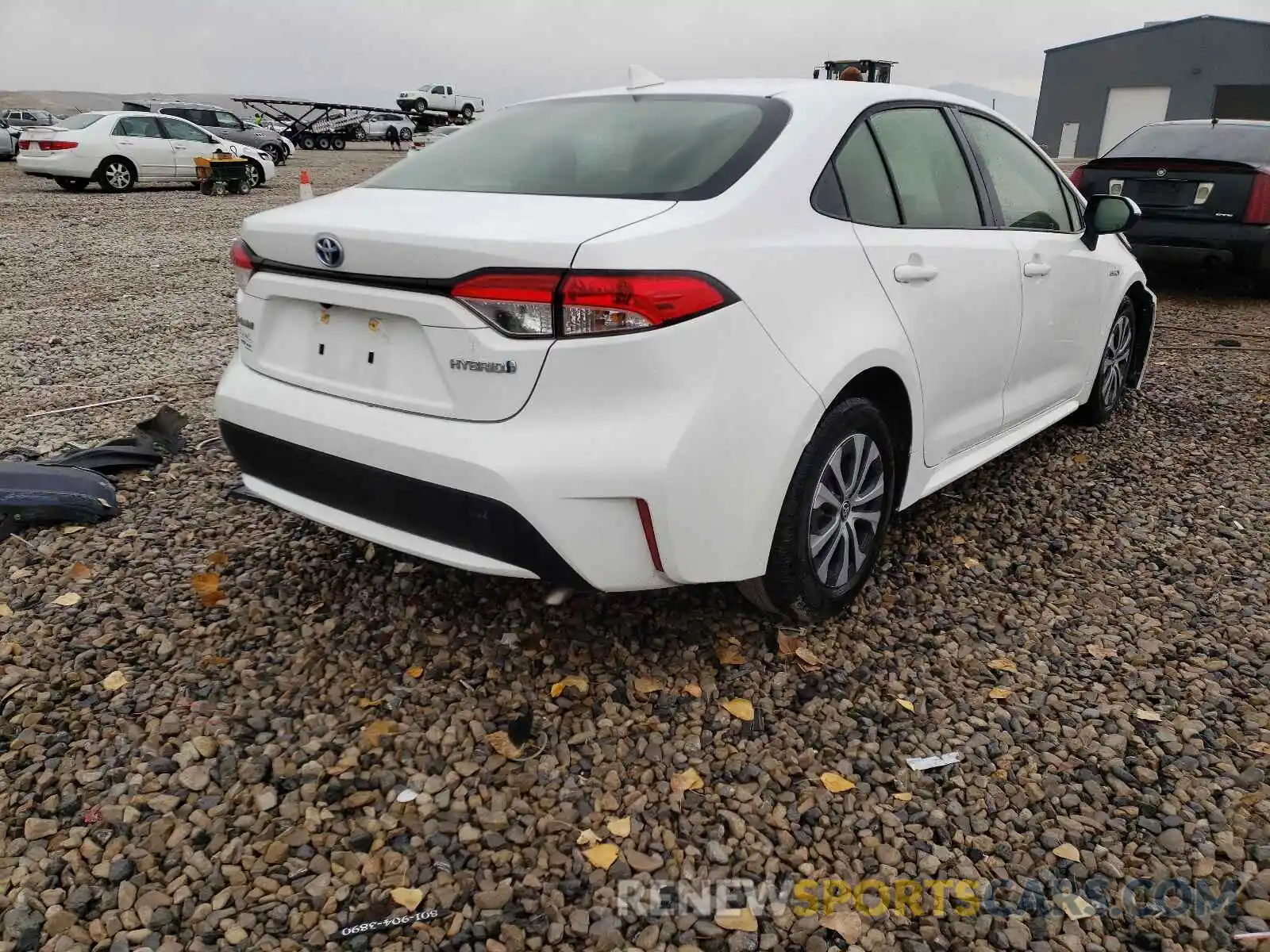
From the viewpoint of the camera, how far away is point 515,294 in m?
2.19

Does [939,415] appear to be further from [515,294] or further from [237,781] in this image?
[237,781]

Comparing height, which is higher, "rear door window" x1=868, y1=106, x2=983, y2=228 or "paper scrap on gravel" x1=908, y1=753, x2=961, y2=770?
"rear door window" x1=868, y1=106, x2=983, y2=228

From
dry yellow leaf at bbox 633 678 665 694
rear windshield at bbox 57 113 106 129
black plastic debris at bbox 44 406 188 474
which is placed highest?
rear windshield at bbox 57 113 106 129

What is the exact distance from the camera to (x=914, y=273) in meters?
2.93

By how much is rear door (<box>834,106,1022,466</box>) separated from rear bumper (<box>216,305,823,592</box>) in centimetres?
68

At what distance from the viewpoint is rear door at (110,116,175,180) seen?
1766cm

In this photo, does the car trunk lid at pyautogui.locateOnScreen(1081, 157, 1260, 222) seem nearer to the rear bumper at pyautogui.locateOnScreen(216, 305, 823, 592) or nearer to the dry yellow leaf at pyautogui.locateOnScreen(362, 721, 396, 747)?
the rear bumper at pyautogui.locateOnScreen(216, 305, 823, 592)

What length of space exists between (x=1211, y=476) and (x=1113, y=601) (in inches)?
61.2

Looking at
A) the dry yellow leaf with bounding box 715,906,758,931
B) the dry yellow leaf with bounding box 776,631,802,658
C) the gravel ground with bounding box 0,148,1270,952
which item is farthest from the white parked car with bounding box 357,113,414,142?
the dry yellow leaf with bounding box 715,906,758,931

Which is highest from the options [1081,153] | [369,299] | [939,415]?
[369,299]

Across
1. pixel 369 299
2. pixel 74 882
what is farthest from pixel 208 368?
pixel 74 882

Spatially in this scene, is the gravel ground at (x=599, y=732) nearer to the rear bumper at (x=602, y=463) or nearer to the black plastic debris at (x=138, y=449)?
the black plastic debris at (x=138, y=449)

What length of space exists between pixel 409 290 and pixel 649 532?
827 millimetres

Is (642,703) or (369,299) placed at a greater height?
(369,299)
